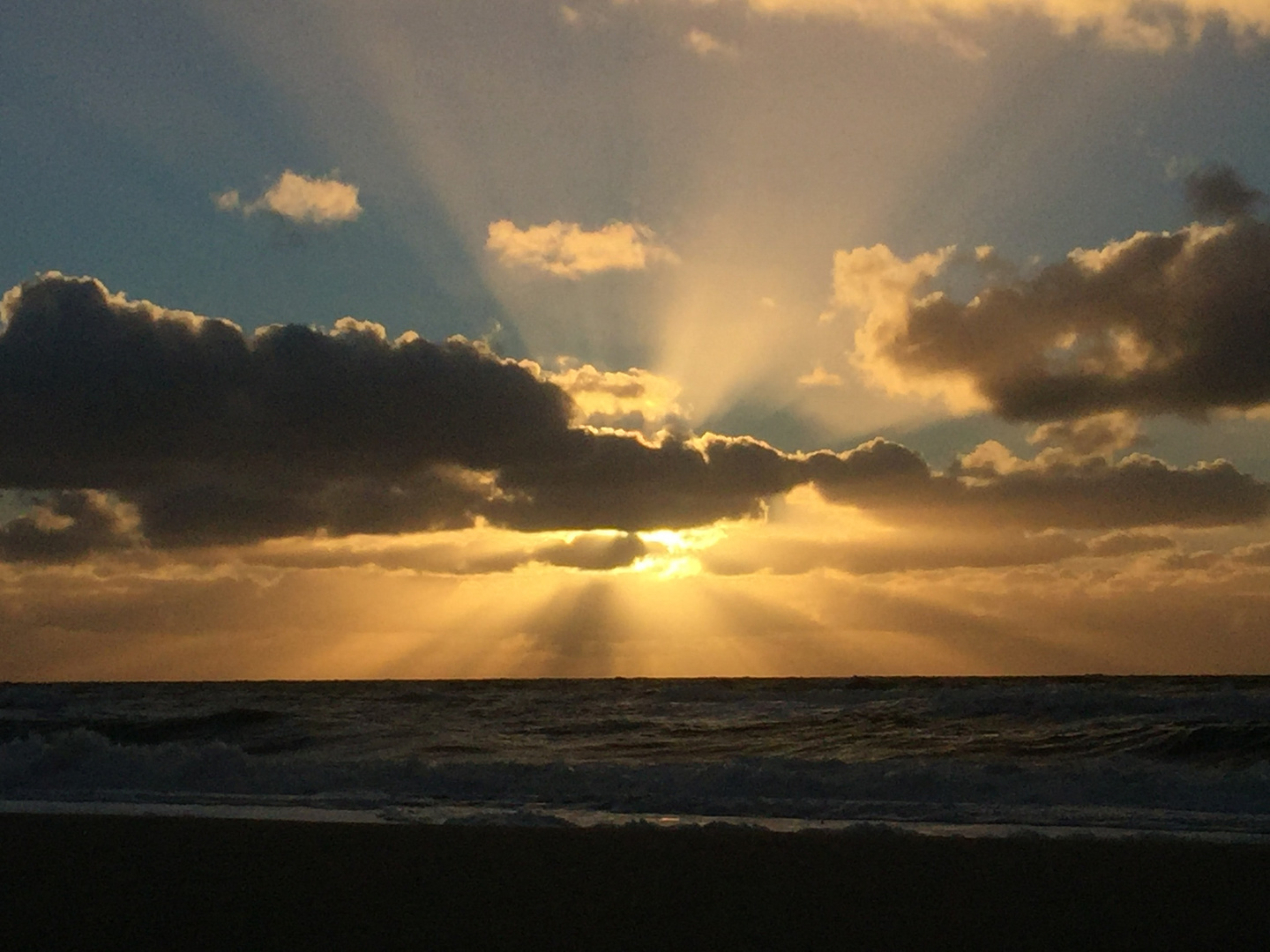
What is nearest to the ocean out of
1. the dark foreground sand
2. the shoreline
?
the shoreline

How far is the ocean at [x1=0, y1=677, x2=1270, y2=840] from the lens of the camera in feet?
41.5

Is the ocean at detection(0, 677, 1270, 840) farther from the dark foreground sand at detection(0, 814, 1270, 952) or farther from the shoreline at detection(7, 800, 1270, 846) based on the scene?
the dark foreground sand at detection(0, 814, 1270, 952)

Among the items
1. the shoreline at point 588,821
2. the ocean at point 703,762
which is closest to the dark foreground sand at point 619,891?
the shoreline at point 588,821

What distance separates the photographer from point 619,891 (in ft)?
24.1

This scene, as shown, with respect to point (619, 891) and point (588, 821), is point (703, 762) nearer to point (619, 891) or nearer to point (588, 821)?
point (588, 821)

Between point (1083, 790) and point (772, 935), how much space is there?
9541 mm

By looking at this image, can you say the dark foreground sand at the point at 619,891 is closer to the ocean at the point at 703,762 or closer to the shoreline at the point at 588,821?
the shoreline at the point at 588,821

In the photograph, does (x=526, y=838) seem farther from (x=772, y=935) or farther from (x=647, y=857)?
(x=772, y=935)

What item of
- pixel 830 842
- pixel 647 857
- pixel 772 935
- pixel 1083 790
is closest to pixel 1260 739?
pixel 1083 790

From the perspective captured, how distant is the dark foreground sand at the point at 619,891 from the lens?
19.7ft

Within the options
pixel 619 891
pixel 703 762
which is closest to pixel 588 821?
pixel 619 891

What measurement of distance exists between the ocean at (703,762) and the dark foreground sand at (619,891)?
1.69m

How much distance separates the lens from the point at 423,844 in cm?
960

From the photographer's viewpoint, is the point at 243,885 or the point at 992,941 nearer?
the point at 992,941
